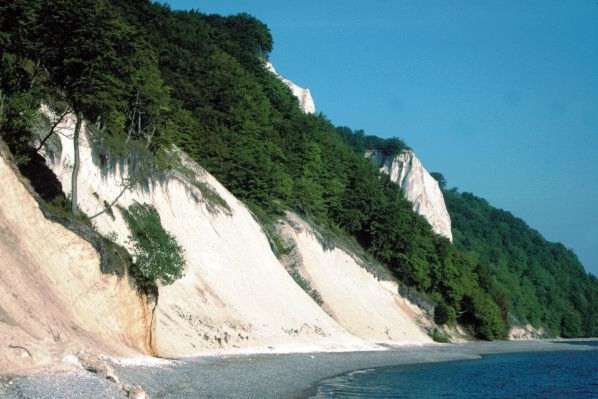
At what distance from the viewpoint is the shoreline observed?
15.2 metres

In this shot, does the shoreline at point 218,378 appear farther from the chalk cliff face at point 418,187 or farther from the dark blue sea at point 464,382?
the chalk cliff face at point 418,187

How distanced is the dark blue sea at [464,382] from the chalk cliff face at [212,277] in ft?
20.4

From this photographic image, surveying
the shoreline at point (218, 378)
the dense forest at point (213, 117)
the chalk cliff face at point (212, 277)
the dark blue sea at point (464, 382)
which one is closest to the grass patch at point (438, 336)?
the dense forest at point (213, 117)

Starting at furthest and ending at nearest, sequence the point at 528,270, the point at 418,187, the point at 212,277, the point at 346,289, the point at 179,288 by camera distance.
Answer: the point at 528,270 < the point at 418,187 < the point at 346,289 < the point at 212,277 < the point at 179,288

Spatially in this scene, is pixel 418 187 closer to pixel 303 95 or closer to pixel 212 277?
pixel 303 95

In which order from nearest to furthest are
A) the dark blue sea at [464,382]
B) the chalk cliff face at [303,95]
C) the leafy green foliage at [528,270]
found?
the dark blue sea at [464,382]
the chalk cliff face at [303,95]
the leafy green foliage at [528,270]

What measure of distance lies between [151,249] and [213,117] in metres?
32.5

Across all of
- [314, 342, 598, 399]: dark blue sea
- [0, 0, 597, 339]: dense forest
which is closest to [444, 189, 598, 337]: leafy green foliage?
[0, 0, 597, 339]: dense forest

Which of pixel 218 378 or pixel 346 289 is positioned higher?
pixel 346 289

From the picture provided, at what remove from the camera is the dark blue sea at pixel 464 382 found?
26559mm

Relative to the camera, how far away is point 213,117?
206 feet

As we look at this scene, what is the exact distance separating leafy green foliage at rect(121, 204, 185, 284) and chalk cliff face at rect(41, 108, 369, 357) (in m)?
0.63

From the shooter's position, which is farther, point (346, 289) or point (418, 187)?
point (418, 187)

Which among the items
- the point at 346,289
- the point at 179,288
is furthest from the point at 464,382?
the point at 346,289
